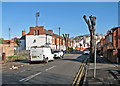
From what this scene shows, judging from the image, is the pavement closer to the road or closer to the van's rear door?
the road

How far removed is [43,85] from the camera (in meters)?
9.28

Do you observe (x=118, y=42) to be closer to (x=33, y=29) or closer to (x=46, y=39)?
(x=46, y=39)

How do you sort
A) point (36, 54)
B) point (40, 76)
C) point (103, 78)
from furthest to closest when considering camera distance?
1. point (36, 54)
2. point (40, 76)
3. point (103, 78)

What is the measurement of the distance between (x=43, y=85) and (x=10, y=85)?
1869 millimetres

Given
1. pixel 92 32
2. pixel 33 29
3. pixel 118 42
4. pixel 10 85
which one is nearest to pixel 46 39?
pixel 33 29

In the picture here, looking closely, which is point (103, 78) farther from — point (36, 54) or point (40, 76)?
point (36, 54)

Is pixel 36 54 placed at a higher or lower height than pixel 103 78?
higher

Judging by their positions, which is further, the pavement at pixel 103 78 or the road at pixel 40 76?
the road at pixel 40 76

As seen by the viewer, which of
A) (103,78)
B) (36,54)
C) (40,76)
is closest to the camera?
(103,78)

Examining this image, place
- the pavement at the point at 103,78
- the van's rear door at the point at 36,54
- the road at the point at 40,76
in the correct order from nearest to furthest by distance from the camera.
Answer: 1. the pavement at the point at 103,78
2. the road at the point at 40,76
3. the van's rear door at the point at 36,54

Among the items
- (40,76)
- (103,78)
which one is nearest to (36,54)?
(40,76)

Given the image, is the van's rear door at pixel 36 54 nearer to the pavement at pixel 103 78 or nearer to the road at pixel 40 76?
the road at pixel 40 76

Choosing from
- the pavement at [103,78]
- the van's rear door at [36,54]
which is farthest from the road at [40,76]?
the van's rear door at [36,54]

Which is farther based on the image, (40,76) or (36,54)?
(36,54)
